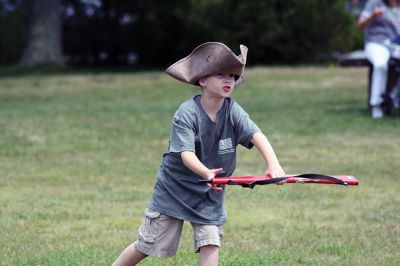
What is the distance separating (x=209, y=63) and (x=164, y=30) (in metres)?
23.9

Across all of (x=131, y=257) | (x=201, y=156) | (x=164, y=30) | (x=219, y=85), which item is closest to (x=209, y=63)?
(x=219, y=85)

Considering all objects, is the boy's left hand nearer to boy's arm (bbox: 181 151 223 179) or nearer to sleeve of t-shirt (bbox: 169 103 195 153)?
boy's arm (bbox: 181 151 223 179)

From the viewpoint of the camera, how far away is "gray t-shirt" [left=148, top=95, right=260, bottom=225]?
506cm

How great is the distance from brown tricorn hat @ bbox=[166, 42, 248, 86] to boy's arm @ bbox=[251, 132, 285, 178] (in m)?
0.35

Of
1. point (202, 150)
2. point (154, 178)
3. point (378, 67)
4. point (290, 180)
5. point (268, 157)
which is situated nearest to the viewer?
point (290, 180)

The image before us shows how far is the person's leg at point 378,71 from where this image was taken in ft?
44.9

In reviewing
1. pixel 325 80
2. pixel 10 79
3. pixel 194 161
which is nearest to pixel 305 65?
pixel 325 80

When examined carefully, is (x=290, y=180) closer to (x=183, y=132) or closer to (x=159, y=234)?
(x=183, y=132)

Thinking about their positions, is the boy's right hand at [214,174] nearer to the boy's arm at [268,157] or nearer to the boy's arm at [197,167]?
the boy's arm at [197,167]

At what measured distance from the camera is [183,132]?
4996 millimetres

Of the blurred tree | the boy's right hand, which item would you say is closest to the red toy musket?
the boy's right hand

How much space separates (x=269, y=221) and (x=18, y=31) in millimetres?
26003

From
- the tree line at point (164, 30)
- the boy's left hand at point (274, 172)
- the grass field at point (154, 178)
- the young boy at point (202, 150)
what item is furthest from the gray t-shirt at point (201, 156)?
the tree line at point (164, 30)

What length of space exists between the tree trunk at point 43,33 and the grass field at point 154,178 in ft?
29.0
